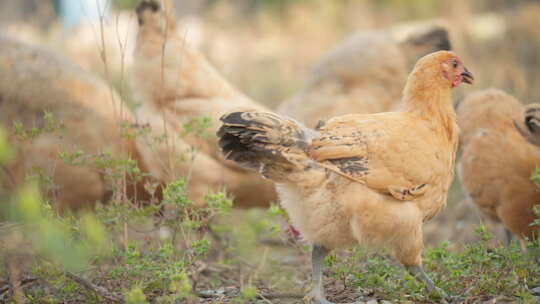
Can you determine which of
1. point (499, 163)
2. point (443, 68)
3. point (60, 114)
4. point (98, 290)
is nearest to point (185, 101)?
point (60, 114)

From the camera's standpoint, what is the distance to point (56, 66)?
Result: 5363mm

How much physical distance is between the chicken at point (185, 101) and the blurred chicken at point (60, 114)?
1.04ft

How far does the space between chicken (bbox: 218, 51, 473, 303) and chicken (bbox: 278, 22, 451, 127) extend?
247 cm

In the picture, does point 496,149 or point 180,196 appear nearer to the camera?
point 180,196

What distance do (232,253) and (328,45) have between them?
9.55 metres

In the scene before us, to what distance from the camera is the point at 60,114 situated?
507 cm

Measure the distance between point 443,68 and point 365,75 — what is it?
2.54 m

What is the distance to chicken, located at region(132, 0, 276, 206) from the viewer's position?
5.13m

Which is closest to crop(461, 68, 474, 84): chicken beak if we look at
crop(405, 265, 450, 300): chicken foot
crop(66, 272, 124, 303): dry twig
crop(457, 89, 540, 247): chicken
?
crop(405, 265, 450, 300): chicken foot

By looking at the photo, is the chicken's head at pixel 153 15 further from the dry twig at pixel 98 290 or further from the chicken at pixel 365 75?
the dry twig at pixel 98 290

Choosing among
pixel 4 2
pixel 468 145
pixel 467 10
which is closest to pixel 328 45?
pixel 467 10

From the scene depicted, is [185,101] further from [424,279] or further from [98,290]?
[424,279]

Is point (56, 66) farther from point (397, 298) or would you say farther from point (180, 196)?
point (397, 298)

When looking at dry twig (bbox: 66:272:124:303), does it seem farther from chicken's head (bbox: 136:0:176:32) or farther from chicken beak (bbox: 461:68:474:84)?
chicken's head (bbox: 136:0:176:32)
